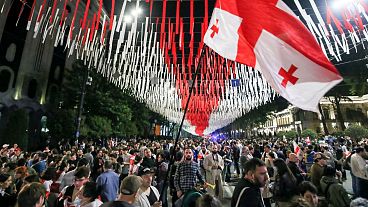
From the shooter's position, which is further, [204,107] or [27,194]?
[204,107]

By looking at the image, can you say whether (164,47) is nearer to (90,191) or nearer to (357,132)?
(90,191)

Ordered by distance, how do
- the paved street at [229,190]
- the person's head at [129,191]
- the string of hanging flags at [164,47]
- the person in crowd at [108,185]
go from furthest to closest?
the string of hanging flags at [164,47] → the paved street at [229,190] → the person in crowd at [108,185] → the person's head at [129,191]

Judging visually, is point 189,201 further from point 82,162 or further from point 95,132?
point 95,132

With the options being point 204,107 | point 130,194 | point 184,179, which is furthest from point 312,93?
point 204,107

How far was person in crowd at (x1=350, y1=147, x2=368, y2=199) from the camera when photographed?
7.39 meters

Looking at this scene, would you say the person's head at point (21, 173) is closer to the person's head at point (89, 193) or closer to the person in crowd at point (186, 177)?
the person's head at point (89, 193)

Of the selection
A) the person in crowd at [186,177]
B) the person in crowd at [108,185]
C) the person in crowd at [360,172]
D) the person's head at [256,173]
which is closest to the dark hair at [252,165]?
the person's head at [256,173]

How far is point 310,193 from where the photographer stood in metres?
3.87

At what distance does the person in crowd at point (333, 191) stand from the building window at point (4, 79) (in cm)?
2663

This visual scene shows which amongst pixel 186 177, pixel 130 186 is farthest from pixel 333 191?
pixel 130 186

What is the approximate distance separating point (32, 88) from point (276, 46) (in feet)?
93.4

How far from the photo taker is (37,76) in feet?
84.5

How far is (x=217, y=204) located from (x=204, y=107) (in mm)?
38823

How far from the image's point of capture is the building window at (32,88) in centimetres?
2503
